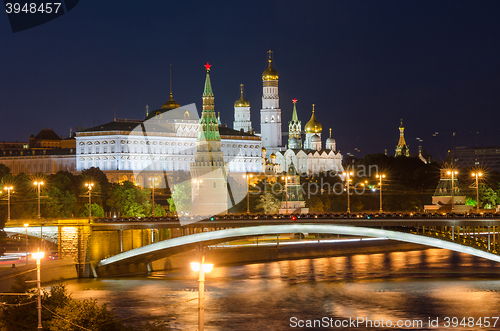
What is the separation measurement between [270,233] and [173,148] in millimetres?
113598

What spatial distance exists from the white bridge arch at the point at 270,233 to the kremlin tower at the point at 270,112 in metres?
117

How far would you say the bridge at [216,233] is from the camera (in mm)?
52656

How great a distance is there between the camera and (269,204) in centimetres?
10275

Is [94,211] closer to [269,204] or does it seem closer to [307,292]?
[269,204]

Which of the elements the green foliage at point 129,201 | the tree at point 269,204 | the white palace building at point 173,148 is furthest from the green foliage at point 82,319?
the white palace building at point 173,148

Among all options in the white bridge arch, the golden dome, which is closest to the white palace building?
the golden dome

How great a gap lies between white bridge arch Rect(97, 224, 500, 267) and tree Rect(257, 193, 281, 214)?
38.3m

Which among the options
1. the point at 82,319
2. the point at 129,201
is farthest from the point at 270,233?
the point at 129,201

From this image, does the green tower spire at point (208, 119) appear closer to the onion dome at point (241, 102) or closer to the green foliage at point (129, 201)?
the green foliage at point (129, 201)

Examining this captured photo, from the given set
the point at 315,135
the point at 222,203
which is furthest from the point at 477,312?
the point at 315,135

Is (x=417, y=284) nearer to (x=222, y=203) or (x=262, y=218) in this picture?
(x=262, y=218)

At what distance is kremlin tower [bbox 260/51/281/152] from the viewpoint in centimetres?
17800

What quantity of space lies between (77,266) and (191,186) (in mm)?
50970

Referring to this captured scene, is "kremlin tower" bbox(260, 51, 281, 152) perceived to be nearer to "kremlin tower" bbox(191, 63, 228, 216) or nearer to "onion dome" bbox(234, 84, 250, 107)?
"onion dome" bbox(234, 84, 250, 107)
